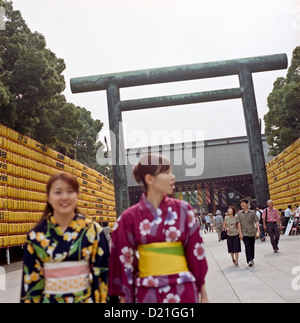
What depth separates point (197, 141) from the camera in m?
32.6

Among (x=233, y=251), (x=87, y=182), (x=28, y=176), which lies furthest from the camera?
(x=87, y=182)

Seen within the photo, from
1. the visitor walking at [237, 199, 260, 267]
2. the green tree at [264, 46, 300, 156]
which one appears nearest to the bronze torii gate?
the visitor walking at [237, 199, 260, 267]

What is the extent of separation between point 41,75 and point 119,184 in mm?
5938

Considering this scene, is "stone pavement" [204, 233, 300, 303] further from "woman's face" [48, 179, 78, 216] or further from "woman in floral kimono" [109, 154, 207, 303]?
"woman's face" [48, 179, 78, 216]

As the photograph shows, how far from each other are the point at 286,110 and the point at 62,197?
1833cm

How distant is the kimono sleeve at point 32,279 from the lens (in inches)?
92.2

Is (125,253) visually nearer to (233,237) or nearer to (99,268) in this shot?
(99,268)

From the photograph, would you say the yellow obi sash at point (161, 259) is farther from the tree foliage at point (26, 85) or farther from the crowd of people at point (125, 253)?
the tree foliage at point (26, 85)

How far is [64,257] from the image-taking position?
2.33m

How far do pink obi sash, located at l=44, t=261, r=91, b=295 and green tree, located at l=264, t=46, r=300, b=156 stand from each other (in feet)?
54.1

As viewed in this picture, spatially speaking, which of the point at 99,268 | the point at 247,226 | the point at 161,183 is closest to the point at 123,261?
the point at 99,268
